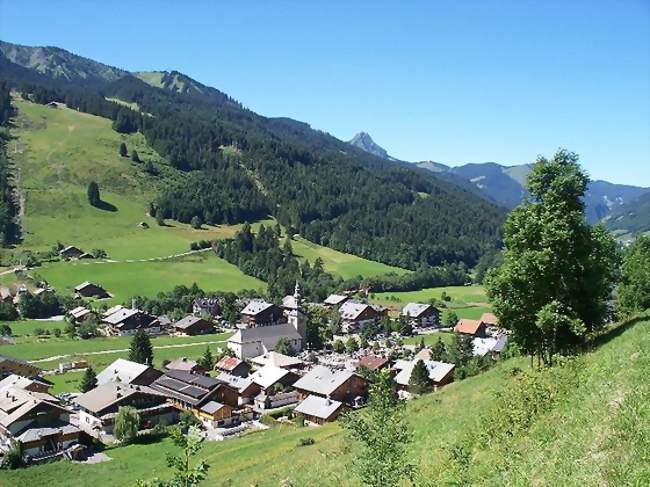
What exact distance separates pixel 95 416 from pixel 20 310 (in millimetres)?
56685

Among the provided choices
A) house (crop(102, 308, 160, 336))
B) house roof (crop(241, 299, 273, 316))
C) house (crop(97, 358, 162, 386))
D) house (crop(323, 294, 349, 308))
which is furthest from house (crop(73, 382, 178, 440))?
house (crop(323, 294, 349, 308))

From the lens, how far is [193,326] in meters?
99.9

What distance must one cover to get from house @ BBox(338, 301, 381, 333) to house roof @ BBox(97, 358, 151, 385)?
48682 mm

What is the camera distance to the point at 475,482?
534 inches

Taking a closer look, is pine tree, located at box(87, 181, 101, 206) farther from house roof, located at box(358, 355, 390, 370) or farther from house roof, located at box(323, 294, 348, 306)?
house roof, located at box(358, 355, 390, 370)

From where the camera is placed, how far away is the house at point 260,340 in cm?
8525

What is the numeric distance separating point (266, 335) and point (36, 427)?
4301cm

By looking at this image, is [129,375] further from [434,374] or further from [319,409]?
[434,374]

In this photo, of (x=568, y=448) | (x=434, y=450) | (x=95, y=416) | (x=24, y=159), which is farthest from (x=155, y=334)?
(x=24, y=159)

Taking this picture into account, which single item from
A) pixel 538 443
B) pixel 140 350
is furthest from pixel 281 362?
pixel 538 443

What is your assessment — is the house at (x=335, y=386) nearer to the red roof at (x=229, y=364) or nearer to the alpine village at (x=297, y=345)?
the alpine village at (x=297, y=345)

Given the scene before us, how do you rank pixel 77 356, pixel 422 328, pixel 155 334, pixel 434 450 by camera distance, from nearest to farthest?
pixel 434 450 → pixel 77 356 → pixel 155 334 → pixel 422 328

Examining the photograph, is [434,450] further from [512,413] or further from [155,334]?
[155,334]

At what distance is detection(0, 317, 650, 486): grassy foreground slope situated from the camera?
35.4 feet
